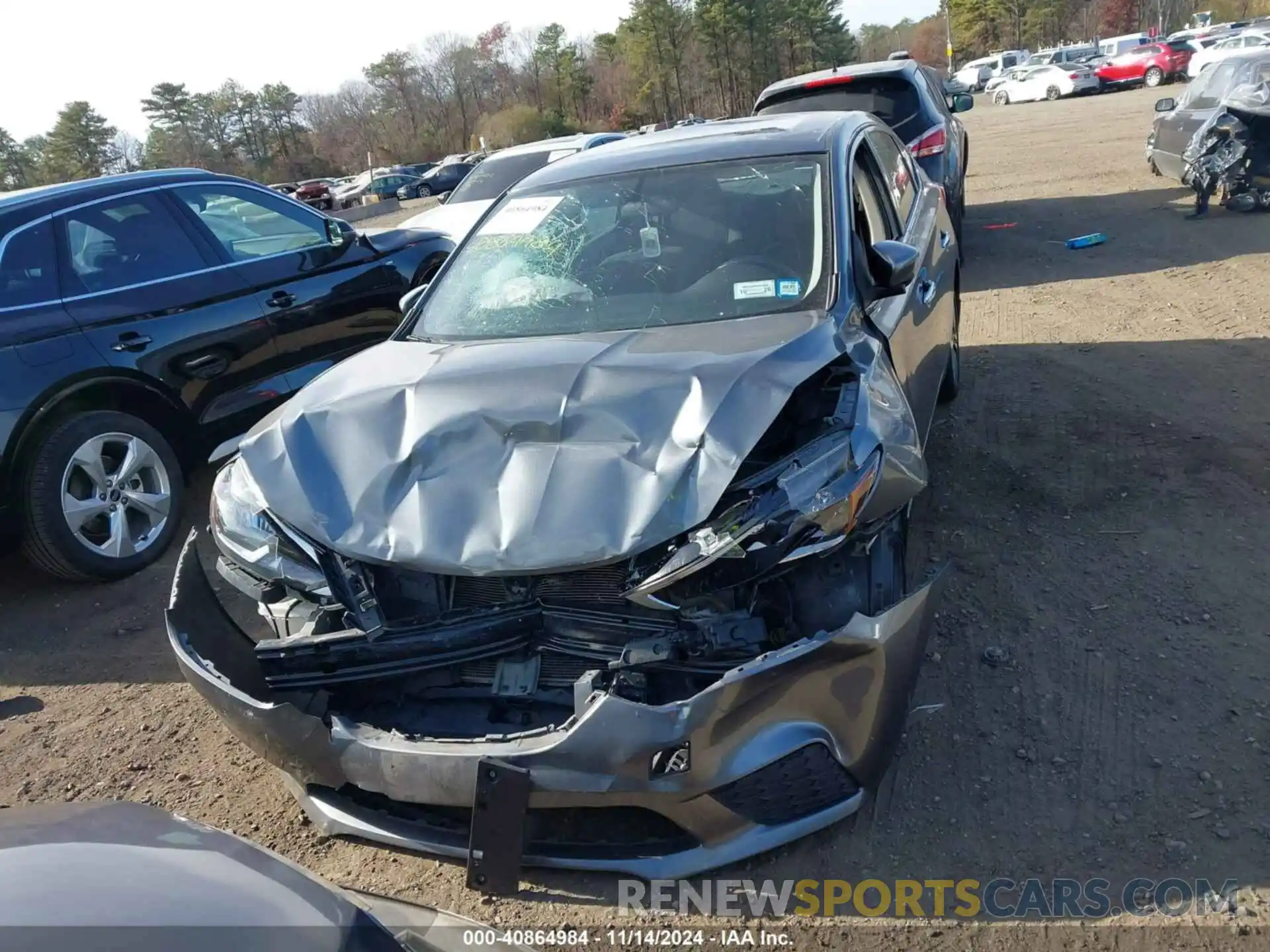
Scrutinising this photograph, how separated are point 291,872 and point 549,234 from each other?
2868mm

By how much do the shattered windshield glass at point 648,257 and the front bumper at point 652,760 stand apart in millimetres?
1358

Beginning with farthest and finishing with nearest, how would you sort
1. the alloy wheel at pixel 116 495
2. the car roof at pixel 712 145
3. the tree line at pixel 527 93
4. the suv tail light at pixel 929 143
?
the tree line at pixel 527 93 → the suv tail light at pixel 929 143 → the alloy wheel at pixel 116 495 → the car roof at pixel 712 145

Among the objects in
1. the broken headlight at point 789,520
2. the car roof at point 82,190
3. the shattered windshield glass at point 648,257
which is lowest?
the broken headlight at point 789,520

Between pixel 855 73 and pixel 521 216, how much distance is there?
5.26m

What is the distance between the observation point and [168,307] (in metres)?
5.09

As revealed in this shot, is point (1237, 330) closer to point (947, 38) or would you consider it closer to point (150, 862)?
point (150, 862)

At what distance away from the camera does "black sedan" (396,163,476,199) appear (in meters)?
39.8

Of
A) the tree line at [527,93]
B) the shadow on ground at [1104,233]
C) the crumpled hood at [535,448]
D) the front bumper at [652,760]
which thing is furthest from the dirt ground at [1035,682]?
the tree line at [527,93]

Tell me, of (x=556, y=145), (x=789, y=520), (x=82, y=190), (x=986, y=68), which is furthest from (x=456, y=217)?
(x=986, y=68)

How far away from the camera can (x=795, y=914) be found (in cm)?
247

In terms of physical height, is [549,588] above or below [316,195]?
below

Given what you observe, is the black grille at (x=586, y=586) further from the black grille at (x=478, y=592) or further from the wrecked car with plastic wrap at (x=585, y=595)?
the black grille at (x=478, y=592)

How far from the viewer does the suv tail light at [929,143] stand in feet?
25.9

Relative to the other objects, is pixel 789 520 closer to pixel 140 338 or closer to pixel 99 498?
pixel 99 498
